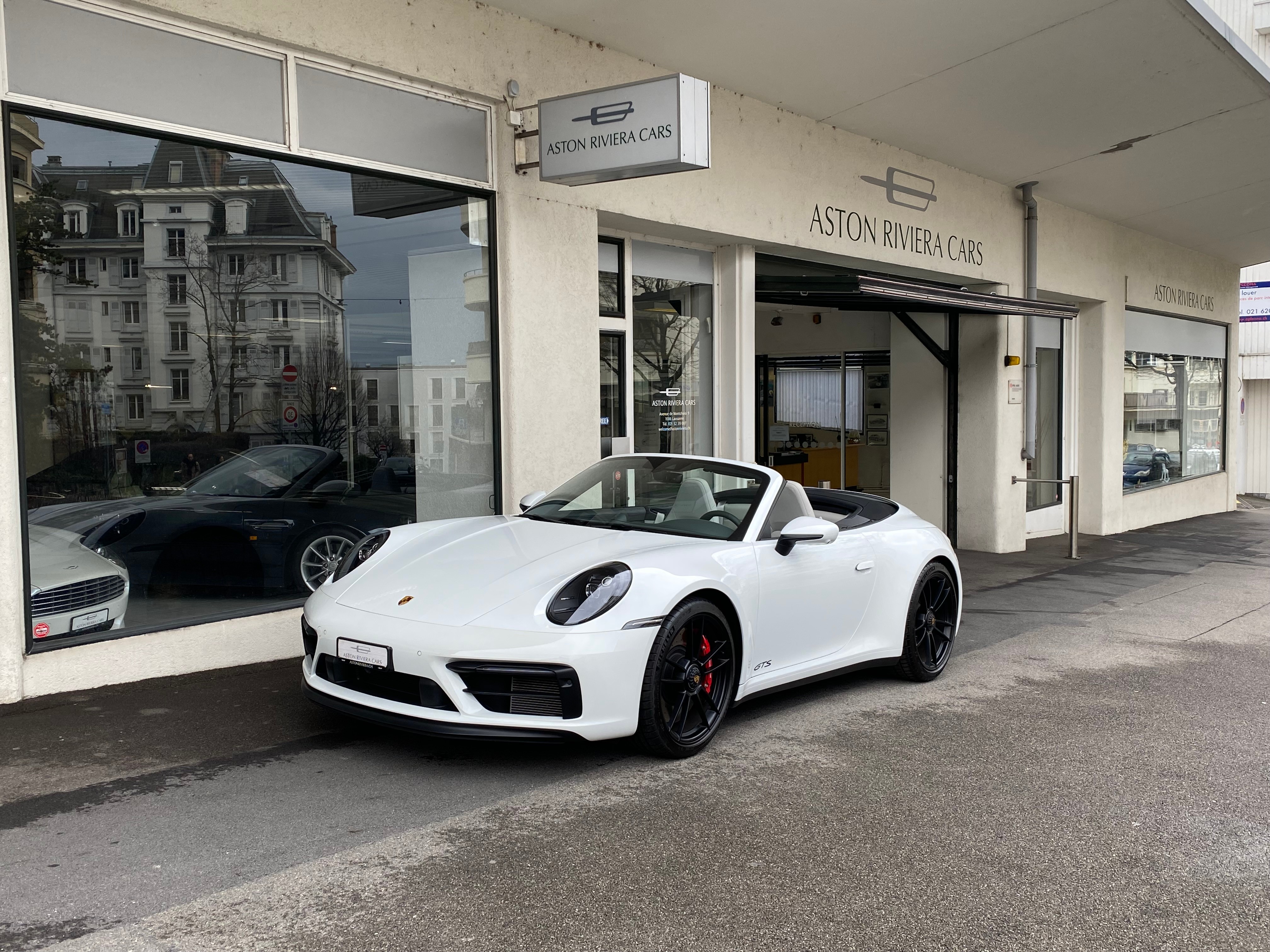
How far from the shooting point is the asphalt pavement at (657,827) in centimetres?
306

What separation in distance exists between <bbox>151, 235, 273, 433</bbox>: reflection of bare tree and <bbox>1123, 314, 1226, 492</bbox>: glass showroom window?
1363cm

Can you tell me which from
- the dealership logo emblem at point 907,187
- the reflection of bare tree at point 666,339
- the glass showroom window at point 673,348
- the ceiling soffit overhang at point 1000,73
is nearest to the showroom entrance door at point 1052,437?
the ceiling soffit overhang at point 1000,73

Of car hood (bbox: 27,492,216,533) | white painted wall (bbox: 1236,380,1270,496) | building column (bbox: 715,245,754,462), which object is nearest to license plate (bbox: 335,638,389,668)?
car hood (bbox: 27,492,216,533)

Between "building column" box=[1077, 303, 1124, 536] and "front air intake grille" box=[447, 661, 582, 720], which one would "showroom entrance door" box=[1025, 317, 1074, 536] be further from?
"front air intake grille" box=[447, 661, 582, 720]

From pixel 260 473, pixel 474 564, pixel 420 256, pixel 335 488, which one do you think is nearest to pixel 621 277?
pixel 420 256

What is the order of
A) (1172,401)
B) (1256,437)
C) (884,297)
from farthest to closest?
(1256,437), (1172,401), (884,297)

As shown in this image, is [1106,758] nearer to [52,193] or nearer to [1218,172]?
[52,193]

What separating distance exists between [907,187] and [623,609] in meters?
8.60

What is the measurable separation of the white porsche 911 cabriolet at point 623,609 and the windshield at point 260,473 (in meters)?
1.53

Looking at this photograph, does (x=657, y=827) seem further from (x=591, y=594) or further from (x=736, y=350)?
(x=736, y=350)

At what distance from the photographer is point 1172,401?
18016 millimetres

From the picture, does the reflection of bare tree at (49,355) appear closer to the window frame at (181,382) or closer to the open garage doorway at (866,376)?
the window frame at (181,382)

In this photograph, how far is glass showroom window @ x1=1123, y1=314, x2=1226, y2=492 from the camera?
1658 centimetres

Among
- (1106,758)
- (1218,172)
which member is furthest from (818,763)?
(1218,172)
